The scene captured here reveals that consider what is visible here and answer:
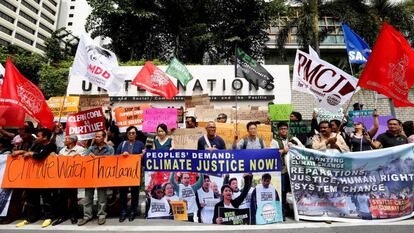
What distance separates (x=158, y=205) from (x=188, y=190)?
0.62m

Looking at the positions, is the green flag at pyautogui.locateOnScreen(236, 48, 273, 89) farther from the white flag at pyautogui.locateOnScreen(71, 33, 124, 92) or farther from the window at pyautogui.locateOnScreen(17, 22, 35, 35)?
the window at pyautogui.locateOnScreen(17, 22, 35, 35)

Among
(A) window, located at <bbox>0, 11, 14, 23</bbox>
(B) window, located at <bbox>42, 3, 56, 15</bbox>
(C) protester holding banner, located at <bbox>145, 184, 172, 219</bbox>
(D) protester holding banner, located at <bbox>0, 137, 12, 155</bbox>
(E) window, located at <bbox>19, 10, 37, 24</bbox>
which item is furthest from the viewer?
(B) window, located at <bbox>42, 3, 56, 15</bbox>

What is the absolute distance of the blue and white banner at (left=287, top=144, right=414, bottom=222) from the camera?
498 cm

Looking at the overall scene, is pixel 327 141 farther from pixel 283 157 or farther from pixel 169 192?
pixel 169 192

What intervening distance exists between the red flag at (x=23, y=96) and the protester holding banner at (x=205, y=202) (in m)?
3.37

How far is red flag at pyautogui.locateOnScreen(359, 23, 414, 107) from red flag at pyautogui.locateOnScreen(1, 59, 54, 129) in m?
6.07

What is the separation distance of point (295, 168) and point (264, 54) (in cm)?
1997

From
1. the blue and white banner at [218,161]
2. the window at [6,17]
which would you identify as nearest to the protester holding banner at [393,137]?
the blue and white banner at [218,161]

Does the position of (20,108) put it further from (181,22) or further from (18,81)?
(181,22)

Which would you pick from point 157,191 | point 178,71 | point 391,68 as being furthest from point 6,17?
point 391,68

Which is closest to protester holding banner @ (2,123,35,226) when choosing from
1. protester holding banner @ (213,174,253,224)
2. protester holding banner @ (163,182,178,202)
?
protester holding banner @ (163,182,178,202)

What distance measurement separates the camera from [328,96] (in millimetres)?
6168

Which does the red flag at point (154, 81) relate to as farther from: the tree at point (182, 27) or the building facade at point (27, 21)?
the building facade at point (27, 21)

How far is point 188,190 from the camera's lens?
513 centimetres
